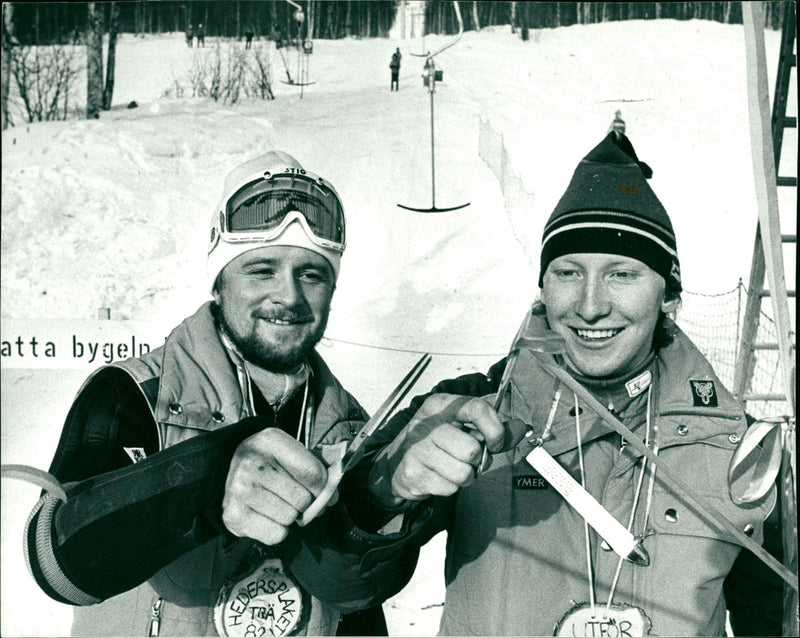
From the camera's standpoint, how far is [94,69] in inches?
86.2

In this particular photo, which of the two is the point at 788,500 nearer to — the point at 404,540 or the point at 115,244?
the point at 404,540

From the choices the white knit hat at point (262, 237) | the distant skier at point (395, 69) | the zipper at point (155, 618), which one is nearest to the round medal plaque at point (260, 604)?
the zipper at point (155, 618)

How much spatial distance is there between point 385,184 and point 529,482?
822mm

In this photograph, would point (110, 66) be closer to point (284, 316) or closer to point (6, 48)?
point (6, 48)

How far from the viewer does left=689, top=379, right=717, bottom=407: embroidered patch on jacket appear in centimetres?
194

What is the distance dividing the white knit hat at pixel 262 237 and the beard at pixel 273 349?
0.14 meters

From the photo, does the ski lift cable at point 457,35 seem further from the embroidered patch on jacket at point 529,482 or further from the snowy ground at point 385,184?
the embroidered patch on jacket at point 529,482

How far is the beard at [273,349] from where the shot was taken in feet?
6.21

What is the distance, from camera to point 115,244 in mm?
2133

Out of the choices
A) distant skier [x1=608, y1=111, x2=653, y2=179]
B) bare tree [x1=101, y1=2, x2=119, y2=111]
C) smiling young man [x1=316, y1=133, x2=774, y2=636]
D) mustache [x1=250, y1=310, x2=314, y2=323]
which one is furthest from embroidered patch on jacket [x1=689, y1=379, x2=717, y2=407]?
bare tree [x1=101, y1=2, x2=119, y2=111]

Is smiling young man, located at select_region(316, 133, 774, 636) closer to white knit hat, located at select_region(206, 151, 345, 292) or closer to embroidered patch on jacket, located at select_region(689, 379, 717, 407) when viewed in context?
embroidered patch on jacket, located at select_region(689, 379, 717, 407)

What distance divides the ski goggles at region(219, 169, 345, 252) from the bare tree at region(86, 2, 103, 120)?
Result: 51 cm

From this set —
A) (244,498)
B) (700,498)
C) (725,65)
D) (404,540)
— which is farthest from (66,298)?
(725,65)

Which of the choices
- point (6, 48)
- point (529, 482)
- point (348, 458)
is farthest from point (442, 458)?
point (6, 48)
